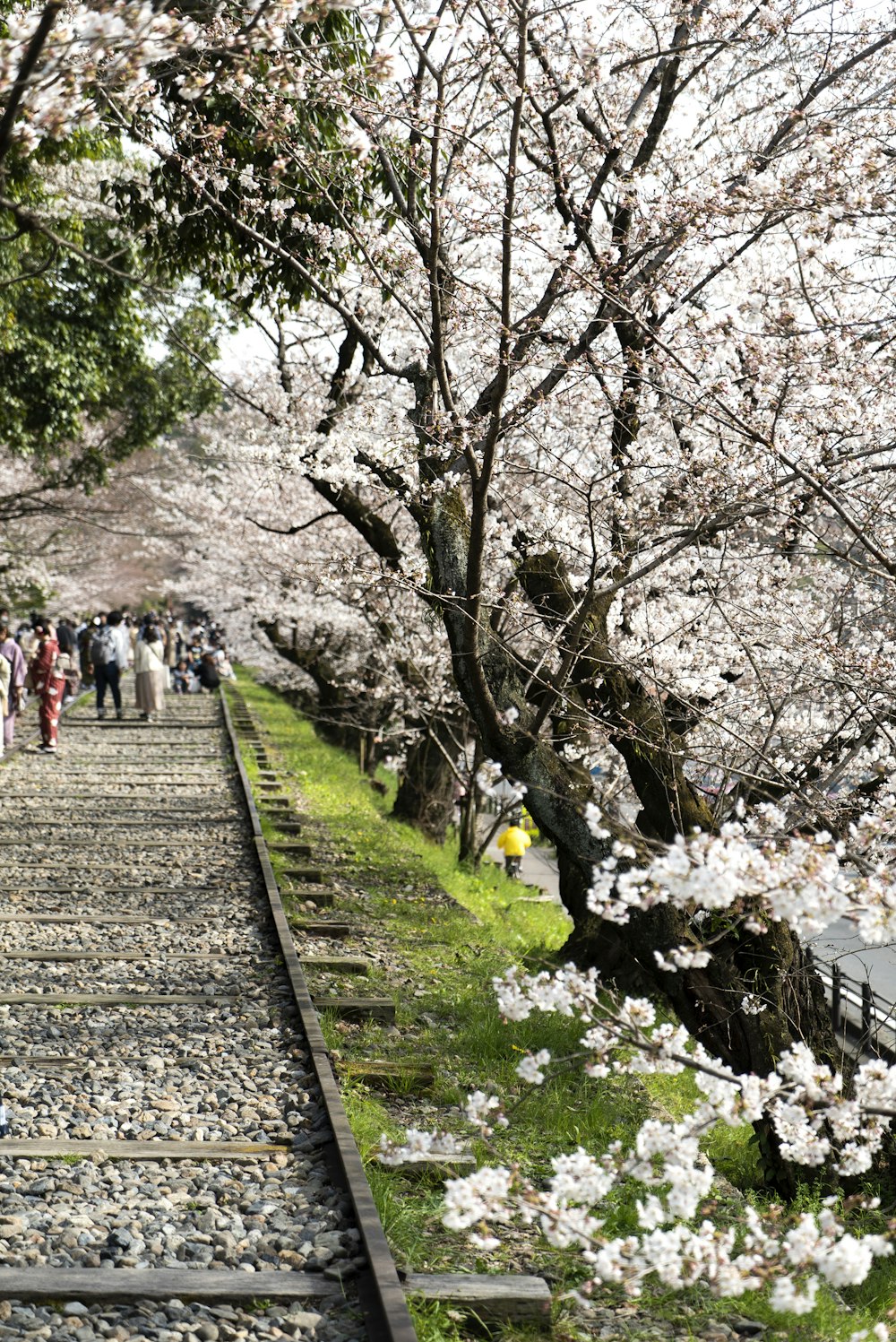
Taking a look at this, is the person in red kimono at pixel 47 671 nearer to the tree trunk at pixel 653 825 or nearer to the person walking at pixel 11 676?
the person walking at pixel 11 676

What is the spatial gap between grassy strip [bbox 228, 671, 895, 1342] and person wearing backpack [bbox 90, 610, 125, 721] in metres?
11.0

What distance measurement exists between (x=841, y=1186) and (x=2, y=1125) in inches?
144

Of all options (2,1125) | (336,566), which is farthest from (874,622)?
(2,1125)

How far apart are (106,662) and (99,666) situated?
0.65ft

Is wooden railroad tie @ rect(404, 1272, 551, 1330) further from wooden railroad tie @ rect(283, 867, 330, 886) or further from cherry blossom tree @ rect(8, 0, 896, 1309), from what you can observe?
wooden railroad tie @ rect(283, 867, 330, 886)

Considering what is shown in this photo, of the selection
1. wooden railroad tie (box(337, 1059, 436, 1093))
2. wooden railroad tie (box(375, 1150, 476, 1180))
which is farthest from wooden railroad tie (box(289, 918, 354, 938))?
wooden railroad tie (box(375, 1150, 476, 1180))

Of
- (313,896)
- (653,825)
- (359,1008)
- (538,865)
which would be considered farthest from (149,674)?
(653,825)

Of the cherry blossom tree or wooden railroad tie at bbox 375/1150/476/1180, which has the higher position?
the cherry blossom tree

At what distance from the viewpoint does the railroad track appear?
358 cm

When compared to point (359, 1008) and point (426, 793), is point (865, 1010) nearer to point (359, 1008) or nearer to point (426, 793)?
point (359, 1008)

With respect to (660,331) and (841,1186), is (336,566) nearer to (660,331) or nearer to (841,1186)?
(660,331)

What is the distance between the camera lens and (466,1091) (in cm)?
599

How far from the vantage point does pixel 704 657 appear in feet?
25.6

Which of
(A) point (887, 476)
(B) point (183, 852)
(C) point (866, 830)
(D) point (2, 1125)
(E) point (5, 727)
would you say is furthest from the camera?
(E) point (5, 727)
